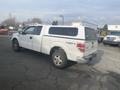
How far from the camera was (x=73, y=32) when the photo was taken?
24.3 ft

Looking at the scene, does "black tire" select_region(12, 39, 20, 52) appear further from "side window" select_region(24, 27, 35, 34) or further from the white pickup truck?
the white pickup truck

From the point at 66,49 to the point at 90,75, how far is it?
1.50 metres

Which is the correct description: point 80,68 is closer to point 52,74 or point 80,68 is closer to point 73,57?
→ point 73,57

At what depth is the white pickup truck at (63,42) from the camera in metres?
7.12

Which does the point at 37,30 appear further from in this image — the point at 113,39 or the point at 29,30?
the point at 113,39

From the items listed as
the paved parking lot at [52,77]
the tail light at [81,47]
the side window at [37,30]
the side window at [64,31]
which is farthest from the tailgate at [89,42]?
the side window at [37,30]

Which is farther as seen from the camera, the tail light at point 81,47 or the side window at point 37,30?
the side window at point 37,30

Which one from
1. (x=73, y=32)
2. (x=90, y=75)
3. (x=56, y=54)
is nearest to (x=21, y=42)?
(x=56, y=54)

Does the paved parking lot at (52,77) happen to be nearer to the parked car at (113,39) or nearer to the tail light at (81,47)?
the tail light at (81,47)

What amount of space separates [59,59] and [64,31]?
4.27ft

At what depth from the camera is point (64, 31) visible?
7.82m

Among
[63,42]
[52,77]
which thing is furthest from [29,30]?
[52,77]

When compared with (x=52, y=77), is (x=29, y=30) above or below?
above

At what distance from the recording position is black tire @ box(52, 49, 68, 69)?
7602mm
